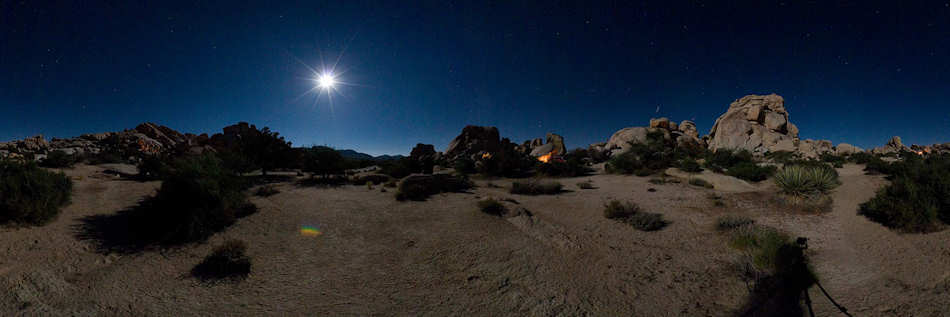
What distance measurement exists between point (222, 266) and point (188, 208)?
2.85 m

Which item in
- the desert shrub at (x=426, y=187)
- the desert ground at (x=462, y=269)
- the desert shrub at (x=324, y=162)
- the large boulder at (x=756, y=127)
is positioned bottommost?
the desert ground at (x=462, y=269)

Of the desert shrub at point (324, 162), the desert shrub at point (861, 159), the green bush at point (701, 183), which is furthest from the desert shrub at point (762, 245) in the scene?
the desert shrub at point (861, 159)

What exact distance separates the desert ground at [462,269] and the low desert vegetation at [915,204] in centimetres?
35

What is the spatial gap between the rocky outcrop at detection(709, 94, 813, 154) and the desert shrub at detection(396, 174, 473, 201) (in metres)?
56.1

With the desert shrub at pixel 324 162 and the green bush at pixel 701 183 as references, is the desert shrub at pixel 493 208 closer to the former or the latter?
the green bush at pixel 701 183

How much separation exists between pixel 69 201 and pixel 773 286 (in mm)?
15718

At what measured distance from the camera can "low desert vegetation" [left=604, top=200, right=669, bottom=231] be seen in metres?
7.00

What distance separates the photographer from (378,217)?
795 cm

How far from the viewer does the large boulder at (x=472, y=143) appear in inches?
1906

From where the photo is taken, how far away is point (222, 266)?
15.1 feet

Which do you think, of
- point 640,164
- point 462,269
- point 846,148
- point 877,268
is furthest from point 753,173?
point 846,148

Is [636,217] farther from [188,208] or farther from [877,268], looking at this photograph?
[188,208]

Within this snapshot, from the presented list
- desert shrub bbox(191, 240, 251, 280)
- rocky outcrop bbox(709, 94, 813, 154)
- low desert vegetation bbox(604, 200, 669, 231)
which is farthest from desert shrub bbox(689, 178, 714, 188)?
rocky outcrop bbox(709, 94, 813, 154)

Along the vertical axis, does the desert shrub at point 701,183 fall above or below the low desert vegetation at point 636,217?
above
